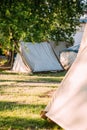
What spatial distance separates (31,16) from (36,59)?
39.1ft

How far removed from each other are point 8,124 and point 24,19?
10.3 ft

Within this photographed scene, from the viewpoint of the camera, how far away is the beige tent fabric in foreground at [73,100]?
7.11 metres

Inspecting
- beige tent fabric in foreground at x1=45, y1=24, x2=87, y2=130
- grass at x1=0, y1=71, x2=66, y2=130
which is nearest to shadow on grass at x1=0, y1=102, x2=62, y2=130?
grass at x1=0, y1=71, x2=66, y2=130

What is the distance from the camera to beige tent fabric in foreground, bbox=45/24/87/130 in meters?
7.11

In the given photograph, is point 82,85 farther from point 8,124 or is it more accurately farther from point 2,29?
point 2,29

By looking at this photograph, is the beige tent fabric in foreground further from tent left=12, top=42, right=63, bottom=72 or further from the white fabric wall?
the white fabric wall

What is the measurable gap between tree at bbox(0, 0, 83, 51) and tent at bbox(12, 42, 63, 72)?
7992mm

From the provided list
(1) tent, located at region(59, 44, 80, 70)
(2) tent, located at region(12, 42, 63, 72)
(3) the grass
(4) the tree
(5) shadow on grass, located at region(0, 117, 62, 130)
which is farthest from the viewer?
(1) tent, located at region(59, 44, 80, 70)

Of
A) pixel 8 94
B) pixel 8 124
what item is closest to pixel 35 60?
pixel 8 94

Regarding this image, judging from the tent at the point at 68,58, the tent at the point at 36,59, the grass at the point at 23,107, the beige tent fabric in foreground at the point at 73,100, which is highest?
the beige tent fabric in foreground at the point at 73,100

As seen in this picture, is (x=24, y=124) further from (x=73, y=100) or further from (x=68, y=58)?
(x=68, y=58)

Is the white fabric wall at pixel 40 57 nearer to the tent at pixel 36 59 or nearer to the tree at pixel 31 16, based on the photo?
the tent at pixel 36 59

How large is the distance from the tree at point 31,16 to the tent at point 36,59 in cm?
799

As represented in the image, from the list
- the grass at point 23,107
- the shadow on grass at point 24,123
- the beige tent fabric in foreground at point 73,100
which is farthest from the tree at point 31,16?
the beige tent fabric in foreground at point 73,100
